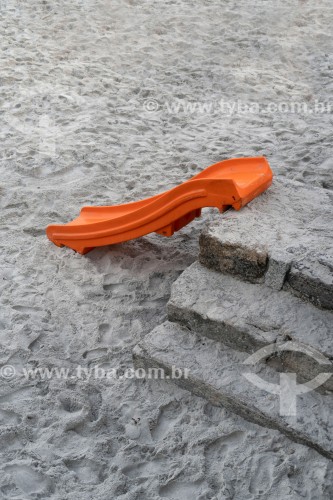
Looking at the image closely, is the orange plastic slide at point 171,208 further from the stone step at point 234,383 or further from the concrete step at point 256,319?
the stone step at point 234,383

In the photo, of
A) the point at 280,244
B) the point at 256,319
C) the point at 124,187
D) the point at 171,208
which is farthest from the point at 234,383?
the point at 124,187

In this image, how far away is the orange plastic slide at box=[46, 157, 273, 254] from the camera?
3.27 metres

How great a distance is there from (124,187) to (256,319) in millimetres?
1756

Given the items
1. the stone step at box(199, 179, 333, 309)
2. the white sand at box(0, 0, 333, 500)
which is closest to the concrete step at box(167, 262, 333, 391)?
the stone step at box(199, 179, 333, 309)

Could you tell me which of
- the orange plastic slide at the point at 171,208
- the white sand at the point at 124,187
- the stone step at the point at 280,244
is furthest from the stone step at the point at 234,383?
the orange plastic slide at the point at 171,208

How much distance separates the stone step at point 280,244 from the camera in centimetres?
288

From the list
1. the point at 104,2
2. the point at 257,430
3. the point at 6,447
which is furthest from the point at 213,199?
the point at 104,2

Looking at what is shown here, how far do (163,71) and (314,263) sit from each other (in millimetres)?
3476

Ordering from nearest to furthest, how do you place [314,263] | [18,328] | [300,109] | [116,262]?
[314,263], [18,328], [116,262], [300,109]

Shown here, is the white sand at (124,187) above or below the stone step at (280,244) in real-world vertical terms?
below

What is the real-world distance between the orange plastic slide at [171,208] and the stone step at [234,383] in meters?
0.63

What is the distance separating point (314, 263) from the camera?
2.89 metres

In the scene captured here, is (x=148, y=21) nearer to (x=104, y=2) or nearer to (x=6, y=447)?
(x=104, y=2)

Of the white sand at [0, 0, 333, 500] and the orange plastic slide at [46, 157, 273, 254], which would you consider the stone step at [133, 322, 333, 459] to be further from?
the orange plastic slide at [46, 157, 273, 254]
